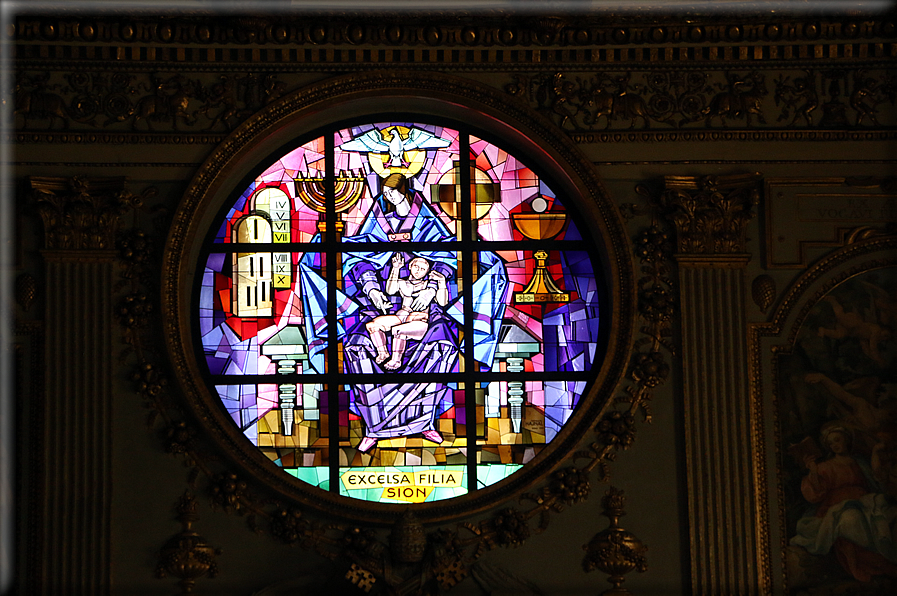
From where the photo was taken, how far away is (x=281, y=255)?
24.9 ft

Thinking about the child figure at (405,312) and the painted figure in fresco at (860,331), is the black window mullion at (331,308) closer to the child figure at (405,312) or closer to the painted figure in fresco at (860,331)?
the child figure at (405,312)

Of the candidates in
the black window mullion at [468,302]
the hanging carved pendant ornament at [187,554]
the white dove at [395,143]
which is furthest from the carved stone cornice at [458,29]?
the hanging carved pendant ornament at [187,554]

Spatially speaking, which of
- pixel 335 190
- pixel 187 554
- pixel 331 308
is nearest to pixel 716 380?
pixel 331 308

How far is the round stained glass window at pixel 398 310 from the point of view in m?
7.43

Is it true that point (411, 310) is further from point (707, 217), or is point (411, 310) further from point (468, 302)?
point (707, 217)

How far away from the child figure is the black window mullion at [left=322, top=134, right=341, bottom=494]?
0.25m

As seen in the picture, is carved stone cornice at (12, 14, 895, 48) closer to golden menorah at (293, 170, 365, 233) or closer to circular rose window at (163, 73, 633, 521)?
circular rose window at (163, 73, 633, 521)

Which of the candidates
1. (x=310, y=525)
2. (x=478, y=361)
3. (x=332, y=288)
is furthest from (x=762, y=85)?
(x=310, y=525)

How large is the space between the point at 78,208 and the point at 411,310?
218cm

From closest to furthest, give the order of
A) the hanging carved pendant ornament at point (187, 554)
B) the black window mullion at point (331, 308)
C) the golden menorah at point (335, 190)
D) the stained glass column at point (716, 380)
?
the hanging carved pendant ornament at point (187, 554) → the stained glass column at point (716, 380) → the black window mullion at point (331, 308) → the golden menorah at point (335, 190)

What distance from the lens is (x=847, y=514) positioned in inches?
286

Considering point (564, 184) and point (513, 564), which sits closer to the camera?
point (513, 564)

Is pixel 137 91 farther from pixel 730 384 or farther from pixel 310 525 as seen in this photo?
pixel 730 384

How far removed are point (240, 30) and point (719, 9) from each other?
3063 millimetres
